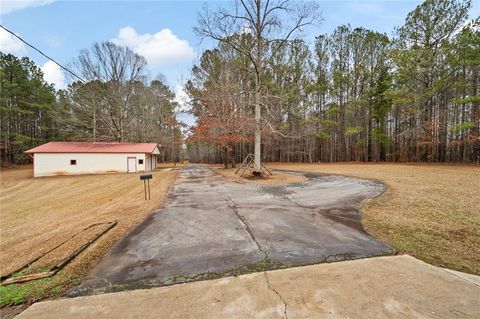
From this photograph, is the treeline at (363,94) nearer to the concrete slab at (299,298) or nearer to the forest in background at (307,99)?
the forest in background at (307,99)

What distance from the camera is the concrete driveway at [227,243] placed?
2.69 metres

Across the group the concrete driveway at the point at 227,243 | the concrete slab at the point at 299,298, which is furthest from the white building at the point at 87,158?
the concrete slab at the point at 299,298

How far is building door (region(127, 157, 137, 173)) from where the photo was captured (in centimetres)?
2128

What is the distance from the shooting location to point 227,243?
11.6ft

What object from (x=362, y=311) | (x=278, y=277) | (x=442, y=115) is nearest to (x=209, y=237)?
(x=278, y=277)

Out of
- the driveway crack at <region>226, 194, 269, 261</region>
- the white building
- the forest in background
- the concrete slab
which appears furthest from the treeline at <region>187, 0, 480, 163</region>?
the concrete slab

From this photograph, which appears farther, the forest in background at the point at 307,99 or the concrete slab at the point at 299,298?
the forest in background at the point at 307,99

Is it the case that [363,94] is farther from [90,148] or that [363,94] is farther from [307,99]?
[90,148]

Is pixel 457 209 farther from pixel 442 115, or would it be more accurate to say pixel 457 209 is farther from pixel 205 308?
Answer: pixel 442 115

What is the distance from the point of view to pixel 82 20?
7.75 metres

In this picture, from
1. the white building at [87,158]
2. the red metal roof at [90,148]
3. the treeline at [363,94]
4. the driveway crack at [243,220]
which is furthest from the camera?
the red metal roof at [90,148]

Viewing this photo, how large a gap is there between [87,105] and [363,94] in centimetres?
3322

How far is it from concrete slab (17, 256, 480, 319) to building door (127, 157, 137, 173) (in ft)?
69.7

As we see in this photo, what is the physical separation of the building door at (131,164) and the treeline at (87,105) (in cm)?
508
